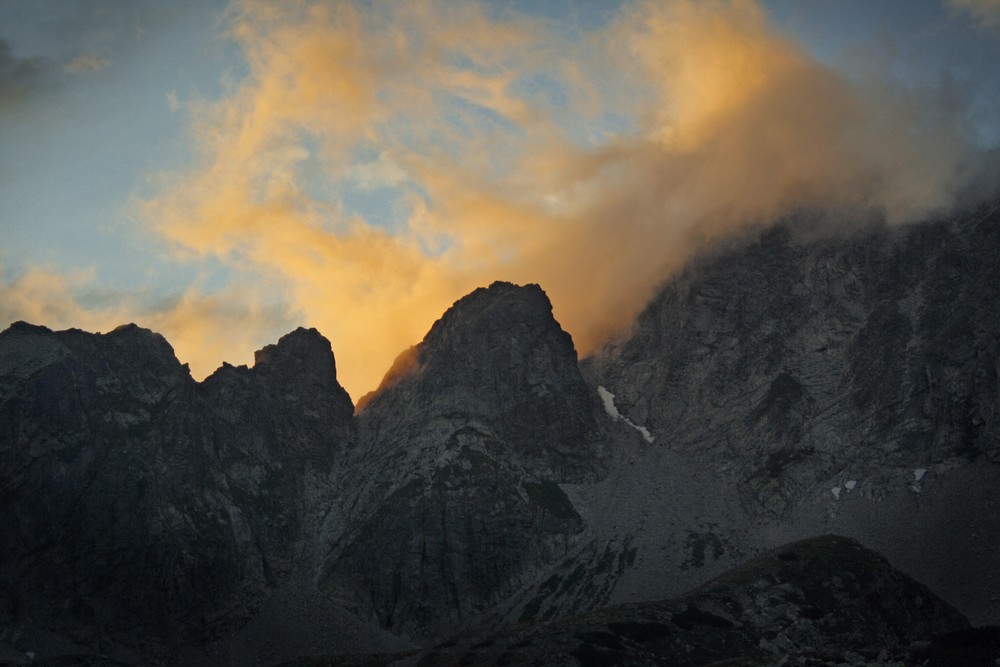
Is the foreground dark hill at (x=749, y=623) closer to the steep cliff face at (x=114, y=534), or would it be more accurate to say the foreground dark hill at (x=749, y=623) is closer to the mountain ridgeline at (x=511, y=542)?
the mountain ridgeline at (x=511, y=542)

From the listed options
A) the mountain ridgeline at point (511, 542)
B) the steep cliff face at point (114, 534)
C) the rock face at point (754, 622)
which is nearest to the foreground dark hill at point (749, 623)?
the rock face at point (754, 622)

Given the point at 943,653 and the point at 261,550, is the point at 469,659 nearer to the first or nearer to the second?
the point at 943,653

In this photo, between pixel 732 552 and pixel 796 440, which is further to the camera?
pixel 796 440

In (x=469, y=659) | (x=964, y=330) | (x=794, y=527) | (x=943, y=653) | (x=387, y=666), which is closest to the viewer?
(x=943, y=653)


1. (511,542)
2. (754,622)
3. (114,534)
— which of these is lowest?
(754,622)

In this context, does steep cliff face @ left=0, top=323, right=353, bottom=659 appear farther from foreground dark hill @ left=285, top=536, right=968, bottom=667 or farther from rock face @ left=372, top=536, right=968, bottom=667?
rock face @ left=372, top=536, right=968, bottom=667

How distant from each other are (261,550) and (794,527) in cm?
11556

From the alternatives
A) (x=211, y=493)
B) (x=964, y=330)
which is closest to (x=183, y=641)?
(x=211, y=493)

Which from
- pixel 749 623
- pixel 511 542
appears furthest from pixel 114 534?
pixel 749 623

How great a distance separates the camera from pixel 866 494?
168625 mm

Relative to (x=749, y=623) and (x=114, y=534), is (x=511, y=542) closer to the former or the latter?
(x=749, y=623)

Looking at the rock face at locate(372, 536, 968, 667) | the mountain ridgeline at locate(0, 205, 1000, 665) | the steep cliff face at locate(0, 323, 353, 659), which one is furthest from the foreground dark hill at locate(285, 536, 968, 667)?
the steep cliff face at locate(0, 323, 353, 659)

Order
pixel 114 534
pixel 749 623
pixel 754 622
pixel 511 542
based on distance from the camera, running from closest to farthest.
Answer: pixel 749 623 < pixel 754 622 < pixel 114 534 < pixel 511 542

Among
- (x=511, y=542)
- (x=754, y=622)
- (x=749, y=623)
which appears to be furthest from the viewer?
(x=511, y=542)
